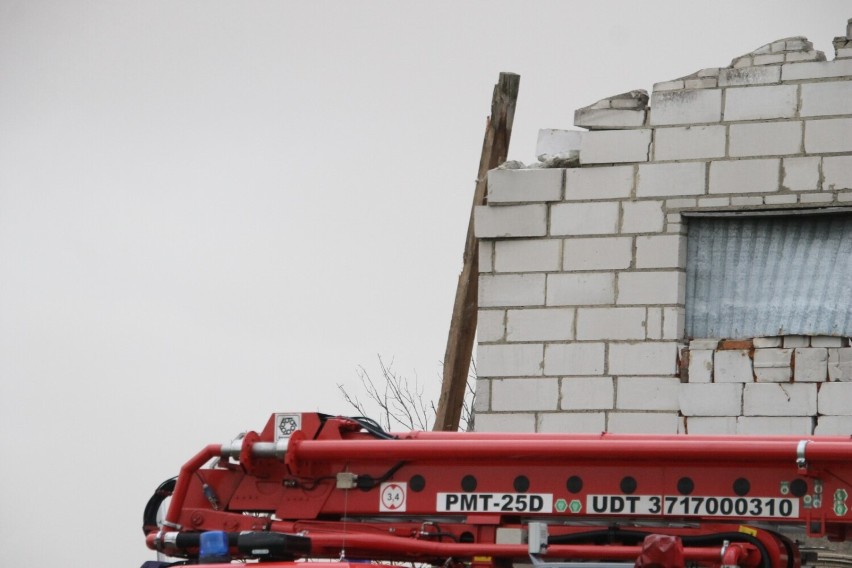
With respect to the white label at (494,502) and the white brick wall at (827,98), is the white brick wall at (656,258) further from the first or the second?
the white label at (494,502)

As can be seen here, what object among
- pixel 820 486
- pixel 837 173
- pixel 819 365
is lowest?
pixel 820 486

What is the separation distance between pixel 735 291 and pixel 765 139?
4.33 ft

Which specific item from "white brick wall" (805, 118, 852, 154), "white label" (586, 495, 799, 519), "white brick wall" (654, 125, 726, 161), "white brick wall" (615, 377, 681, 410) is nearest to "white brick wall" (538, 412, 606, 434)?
"white brick wall" (615, 377, 681, 410)

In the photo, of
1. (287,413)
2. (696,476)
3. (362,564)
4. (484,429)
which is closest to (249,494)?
(287,413)

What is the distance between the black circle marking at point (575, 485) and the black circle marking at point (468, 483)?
0.48 metres

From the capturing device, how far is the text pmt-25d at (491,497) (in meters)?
7.23

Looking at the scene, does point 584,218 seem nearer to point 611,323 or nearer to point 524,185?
point 524,185

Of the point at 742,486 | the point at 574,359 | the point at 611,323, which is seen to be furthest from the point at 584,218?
the point at 742,486

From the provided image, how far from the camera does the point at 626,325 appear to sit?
13.0 meters

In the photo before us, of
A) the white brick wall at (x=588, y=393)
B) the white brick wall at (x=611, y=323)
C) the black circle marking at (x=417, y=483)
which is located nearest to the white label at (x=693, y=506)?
the black circle marking at (x=417, y=483)

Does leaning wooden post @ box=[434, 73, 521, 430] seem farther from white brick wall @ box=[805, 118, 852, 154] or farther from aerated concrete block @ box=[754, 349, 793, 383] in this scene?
white brick wall @ box=[805, 118, 852, 154]

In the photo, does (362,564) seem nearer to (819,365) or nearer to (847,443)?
(847,443)

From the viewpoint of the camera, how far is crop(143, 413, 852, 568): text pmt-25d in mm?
7230

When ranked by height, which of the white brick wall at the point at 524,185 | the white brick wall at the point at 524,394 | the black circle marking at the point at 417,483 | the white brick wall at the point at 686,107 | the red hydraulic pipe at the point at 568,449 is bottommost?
the black circle marking at the point at 417,483
